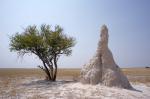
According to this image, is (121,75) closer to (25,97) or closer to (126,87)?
(126,87)

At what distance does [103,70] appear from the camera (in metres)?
23.0

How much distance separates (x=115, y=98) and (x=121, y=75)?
14.4 feet

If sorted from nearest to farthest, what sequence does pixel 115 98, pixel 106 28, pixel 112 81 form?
1. pixel 115 98
2. pixel 112 81
3. pixel 106 28

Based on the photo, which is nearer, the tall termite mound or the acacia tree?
the tall termite mound

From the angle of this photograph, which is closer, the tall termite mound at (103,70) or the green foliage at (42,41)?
the tall termite mound at (103,70)

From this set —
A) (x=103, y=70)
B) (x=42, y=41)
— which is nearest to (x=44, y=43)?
(x=42, y=41)

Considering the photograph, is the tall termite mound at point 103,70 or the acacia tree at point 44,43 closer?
the tall termite mound at point 103,70

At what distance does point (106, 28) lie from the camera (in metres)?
25.0

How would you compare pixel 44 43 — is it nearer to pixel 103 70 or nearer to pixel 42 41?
pixel 42 41

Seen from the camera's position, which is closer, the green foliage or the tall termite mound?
the tall termite mound

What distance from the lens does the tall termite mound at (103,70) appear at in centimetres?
2222

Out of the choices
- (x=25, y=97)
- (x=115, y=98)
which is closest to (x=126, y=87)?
(x=115, y=98)

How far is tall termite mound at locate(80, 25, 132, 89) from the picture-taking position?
22.2 metres

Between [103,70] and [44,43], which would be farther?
[44,43]
